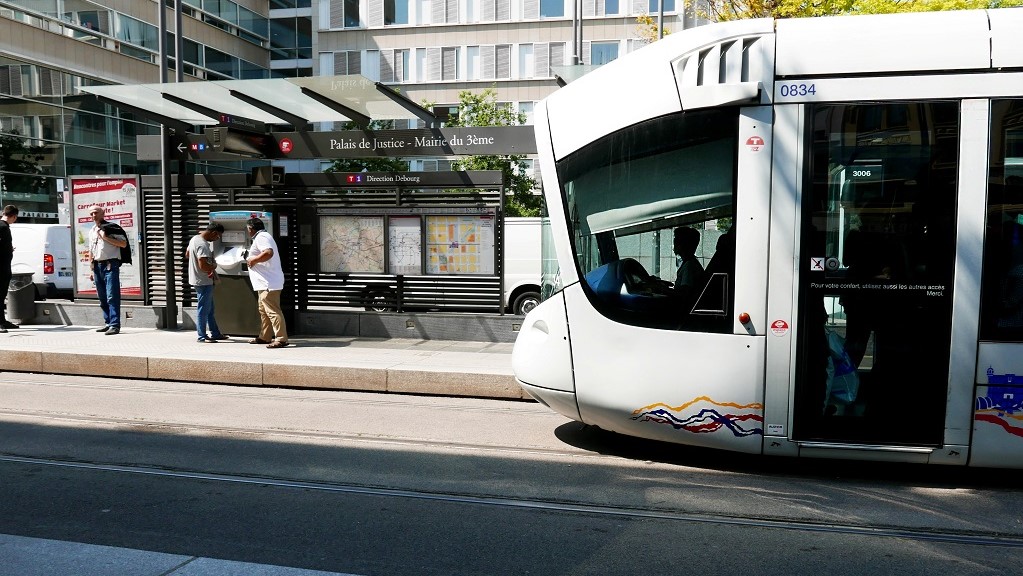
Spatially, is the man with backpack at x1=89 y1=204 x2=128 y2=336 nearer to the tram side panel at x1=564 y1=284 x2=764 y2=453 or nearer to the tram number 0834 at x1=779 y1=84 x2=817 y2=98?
the tram side panel at x1=564 y1=284 x2=764 y2=453

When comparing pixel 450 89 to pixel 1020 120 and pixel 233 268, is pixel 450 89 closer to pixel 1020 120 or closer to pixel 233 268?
pixel 233 268

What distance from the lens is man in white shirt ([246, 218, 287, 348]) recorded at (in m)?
10.5

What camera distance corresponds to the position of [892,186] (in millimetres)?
5230

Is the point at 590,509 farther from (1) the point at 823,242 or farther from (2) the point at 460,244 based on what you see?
(2) the point at 460,244

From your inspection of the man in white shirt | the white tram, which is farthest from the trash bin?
the white tram

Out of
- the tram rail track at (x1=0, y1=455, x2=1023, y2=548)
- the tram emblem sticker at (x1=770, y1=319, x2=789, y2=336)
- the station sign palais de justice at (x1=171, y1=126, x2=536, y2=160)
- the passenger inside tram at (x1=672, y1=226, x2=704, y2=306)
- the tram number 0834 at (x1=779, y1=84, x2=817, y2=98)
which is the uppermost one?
the station sign palais de justice at (x1=171, y1=126, x2=536, y2=160)

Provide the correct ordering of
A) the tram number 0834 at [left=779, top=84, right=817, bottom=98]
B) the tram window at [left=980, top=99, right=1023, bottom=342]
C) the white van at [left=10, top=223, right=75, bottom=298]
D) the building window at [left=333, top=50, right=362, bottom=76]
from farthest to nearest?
the building window at [left=333, top=50, right=362, bottom=76] < the white van at [left=10, top=223, right=75, bottom=298] < the tram number 0834 at [left=779, top=84, right=817, bottom=98] < the tram window at [left=980, top=99, right=1023, bottom=342]

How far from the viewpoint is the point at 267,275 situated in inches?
416

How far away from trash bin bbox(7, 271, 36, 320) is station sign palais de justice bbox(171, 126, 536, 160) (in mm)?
3821

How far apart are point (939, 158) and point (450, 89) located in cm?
4213

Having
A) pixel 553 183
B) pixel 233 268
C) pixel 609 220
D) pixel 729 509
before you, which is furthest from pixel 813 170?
pixel 233 268

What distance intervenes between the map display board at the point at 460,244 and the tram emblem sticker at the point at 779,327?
19.7 ft

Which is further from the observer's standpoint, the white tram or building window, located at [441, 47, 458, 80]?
building window, located at [441, 47, 458, 80]

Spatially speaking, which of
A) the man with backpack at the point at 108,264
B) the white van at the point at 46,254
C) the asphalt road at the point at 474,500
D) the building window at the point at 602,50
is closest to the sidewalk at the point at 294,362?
the man with backpack at the point at 108,264
